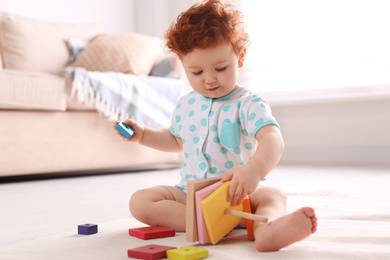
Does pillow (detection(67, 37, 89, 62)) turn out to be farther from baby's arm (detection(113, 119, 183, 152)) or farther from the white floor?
baby's arm (detection(113, 119, 183, 152))

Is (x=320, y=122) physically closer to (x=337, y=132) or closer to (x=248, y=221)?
(x=337, y=132)

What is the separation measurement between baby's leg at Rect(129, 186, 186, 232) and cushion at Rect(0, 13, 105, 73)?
191 centimetres

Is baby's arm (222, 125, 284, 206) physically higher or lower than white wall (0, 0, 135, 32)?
lower

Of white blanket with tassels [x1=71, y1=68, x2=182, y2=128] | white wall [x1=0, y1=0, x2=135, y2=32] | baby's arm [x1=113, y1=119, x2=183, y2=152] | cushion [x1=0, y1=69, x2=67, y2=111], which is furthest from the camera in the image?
white wall [x1=0, y1=0, x2=135, y2=32]

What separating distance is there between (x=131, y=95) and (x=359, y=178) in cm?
109

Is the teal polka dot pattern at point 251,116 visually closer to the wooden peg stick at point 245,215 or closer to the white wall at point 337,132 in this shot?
the wooden peg stick at point 245,215

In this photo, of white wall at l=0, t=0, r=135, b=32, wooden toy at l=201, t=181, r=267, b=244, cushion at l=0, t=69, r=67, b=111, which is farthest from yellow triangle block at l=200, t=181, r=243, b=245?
white wall at l=0, t=0, r=135, b=32

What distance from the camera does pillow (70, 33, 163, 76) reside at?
98.9 inches

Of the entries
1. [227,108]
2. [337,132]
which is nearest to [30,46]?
[337,132]

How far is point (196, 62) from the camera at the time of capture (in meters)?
0.89

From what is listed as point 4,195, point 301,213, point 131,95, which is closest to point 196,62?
point 301,213

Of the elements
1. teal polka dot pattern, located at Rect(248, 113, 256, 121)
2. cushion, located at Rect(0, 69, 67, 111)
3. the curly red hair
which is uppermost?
the curly red hair

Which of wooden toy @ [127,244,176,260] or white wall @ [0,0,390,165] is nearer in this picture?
wooden toy @ [127,244,176,260]

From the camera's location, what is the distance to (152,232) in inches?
33.6
